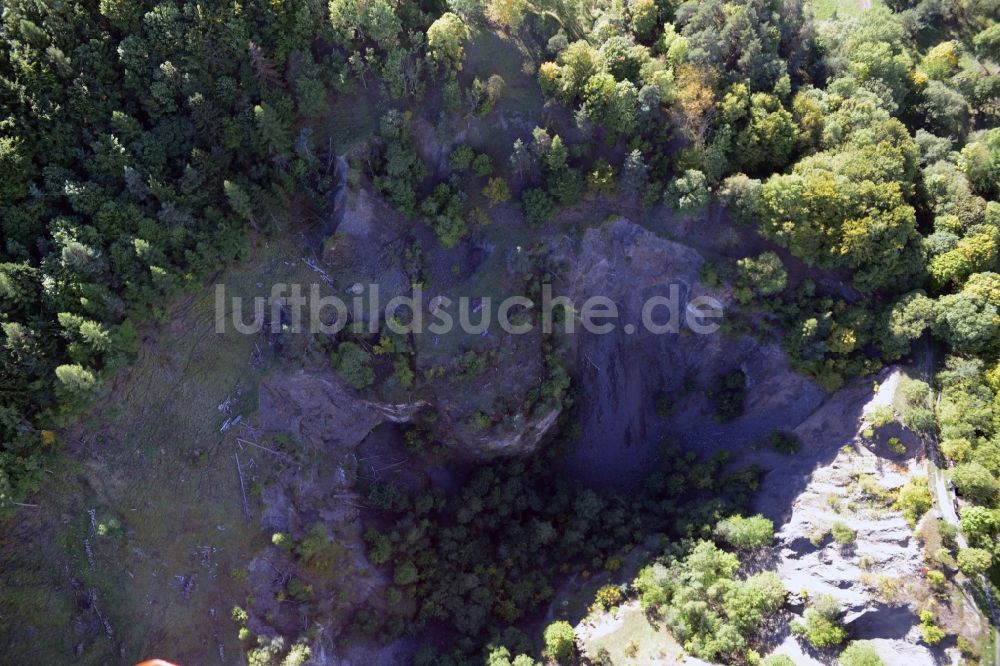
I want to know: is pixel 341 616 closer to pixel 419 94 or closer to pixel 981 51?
pixel 419 94

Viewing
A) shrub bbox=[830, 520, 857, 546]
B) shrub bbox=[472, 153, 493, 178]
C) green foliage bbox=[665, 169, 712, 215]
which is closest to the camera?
shrub bbox=[830, 520, 857, 546]

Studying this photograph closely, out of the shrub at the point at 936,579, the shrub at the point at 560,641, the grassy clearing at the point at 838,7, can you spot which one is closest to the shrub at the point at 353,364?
the shrub at the point at 560,641

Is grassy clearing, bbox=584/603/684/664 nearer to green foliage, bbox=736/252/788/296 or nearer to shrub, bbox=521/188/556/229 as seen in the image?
green foliage, bbox=736/252/788/296

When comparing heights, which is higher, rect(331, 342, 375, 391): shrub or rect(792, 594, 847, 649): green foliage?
→ rect(331, 342, 375, 391): shrub

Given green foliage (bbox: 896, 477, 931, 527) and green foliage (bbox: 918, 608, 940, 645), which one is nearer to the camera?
green foliage (bbox: 918, 608, 940, 645)

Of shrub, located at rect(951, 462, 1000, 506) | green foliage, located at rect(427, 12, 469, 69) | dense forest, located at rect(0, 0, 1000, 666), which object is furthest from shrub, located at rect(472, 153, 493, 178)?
shrub, located at rect(951, 462, 1000, 506)

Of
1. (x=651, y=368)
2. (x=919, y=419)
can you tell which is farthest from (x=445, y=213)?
(x=919, y=419)

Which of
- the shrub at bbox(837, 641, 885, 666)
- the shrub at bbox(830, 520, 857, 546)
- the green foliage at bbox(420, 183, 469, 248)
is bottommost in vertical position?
the shrub at bbox(837, 641, 885, 666)
